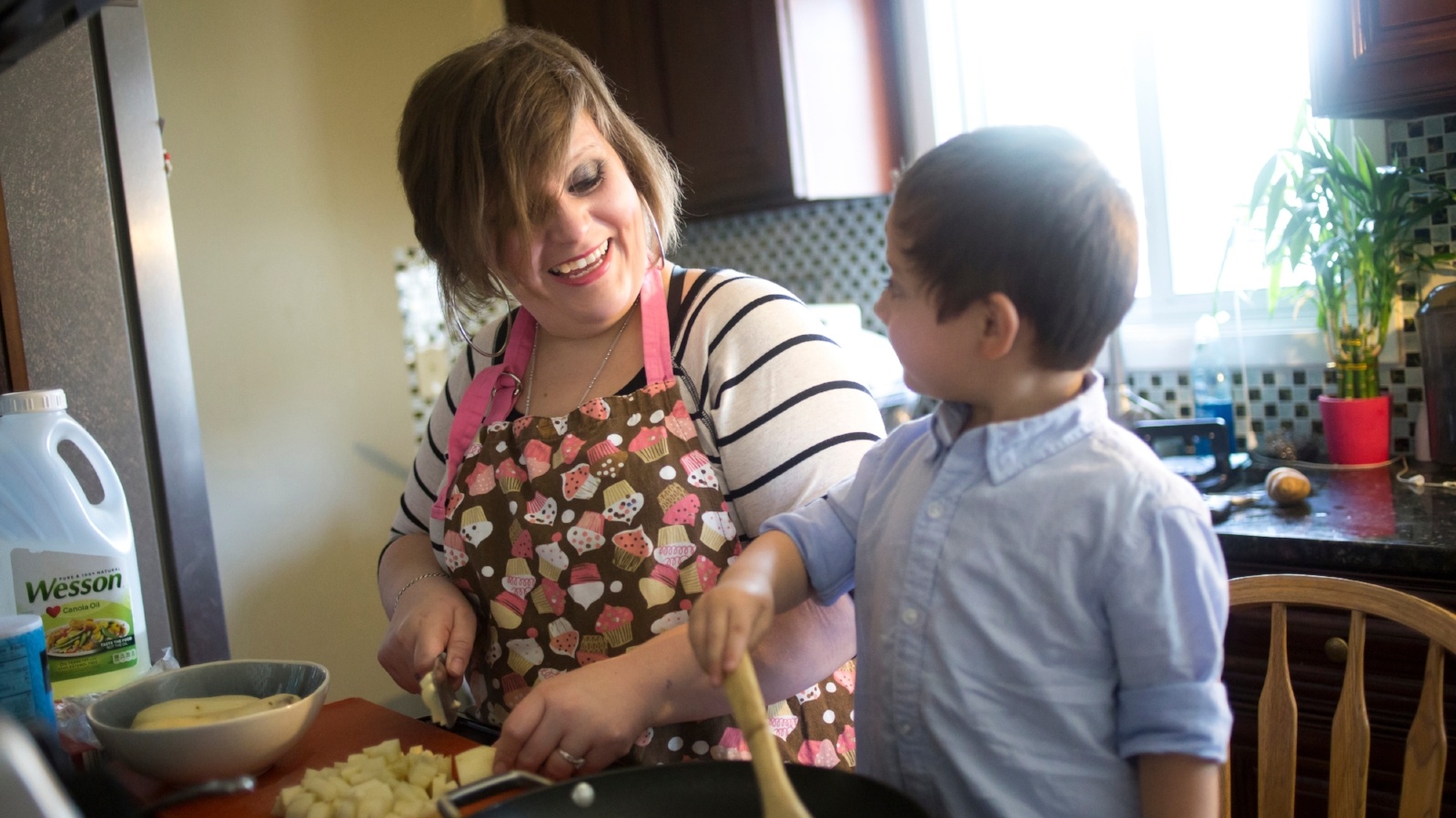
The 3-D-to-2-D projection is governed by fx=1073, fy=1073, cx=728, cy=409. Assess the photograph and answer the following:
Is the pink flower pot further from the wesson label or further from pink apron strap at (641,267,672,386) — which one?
the wesson label

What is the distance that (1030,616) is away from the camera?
2.25 feet

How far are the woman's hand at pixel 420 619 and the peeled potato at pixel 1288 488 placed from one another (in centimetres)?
126

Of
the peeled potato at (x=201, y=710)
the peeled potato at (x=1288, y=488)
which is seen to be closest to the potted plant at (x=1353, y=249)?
the peeled potato at (x=1288, y=488)

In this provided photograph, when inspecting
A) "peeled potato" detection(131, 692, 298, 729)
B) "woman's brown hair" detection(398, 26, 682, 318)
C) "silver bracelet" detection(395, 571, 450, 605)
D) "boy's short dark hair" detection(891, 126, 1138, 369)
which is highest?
"woman's brown hair" detection(398, 26, 682, 318)

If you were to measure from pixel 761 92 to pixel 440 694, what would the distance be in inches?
68.6

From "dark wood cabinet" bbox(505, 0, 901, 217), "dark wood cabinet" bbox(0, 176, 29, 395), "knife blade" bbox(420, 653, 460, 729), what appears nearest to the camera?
"knife blade" bbox(420, 653, 460, 729)

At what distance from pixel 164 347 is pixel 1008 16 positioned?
1.93 meters

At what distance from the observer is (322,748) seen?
3.24ft

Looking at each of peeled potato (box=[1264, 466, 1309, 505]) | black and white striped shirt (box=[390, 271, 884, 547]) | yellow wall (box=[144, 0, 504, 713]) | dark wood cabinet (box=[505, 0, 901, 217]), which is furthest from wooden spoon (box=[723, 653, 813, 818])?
yellow wall (box=[144, 0, 504, 713])

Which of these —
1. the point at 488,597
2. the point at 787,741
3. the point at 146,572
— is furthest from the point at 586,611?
the point at 146,572

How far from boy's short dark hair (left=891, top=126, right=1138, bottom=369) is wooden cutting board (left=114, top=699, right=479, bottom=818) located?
586mm

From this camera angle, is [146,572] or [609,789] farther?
[146,572]

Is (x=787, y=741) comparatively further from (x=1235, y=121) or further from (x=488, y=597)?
(x=1235, y=121)

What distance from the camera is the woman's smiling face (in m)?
1.10
